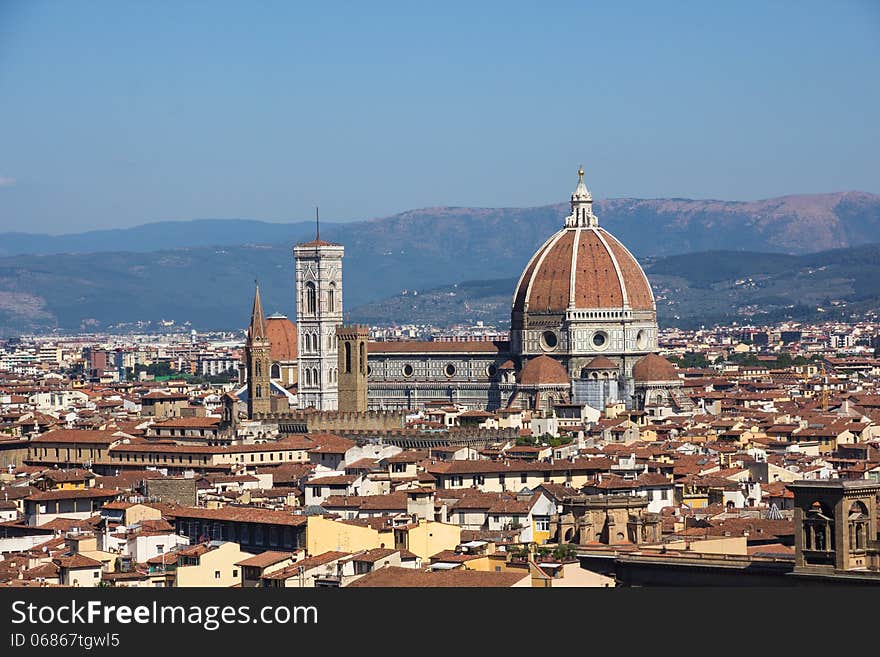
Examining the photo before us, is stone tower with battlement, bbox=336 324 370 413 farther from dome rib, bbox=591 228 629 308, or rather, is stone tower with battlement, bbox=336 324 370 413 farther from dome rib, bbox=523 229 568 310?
dome rib, bbox=591 228 629 308

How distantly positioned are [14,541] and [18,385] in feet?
310

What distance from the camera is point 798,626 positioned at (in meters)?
29.7

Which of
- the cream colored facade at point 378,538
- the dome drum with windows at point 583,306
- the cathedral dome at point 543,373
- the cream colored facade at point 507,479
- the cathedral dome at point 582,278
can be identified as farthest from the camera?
the cathedral dome at point 582,278

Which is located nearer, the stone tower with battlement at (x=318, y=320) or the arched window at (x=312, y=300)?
the stone tower with battlement at (x=318, y=320)

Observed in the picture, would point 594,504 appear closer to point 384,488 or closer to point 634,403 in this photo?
point 384,488

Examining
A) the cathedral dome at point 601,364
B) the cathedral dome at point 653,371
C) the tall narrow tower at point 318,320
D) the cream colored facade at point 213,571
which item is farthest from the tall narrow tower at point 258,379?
the cream colored facade at point 213,571

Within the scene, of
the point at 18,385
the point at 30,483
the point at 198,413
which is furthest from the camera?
the point at 18,385

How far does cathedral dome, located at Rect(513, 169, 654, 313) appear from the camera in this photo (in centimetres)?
11344

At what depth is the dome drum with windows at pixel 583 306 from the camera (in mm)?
112562

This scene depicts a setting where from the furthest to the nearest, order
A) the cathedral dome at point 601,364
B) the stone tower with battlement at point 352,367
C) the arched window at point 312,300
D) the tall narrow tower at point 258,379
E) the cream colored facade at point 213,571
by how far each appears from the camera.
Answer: the arched window at point 312,300
the cathedral dome at point 601,364
the stone tower with battlement at point 352,367
the tall narrow tower at point 258,379
the cream colored facade at point 213,571

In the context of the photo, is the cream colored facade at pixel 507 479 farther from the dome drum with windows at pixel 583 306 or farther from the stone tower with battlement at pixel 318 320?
the stone tower with battlement at pixel 318 320

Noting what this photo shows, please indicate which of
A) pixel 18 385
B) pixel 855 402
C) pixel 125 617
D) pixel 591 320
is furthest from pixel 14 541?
pixel 18 385

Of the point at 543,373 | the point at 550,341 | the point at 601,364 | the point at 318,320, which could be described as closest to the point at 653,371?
the point at 601,364

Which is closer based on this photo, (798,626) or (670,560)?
(798,626)
